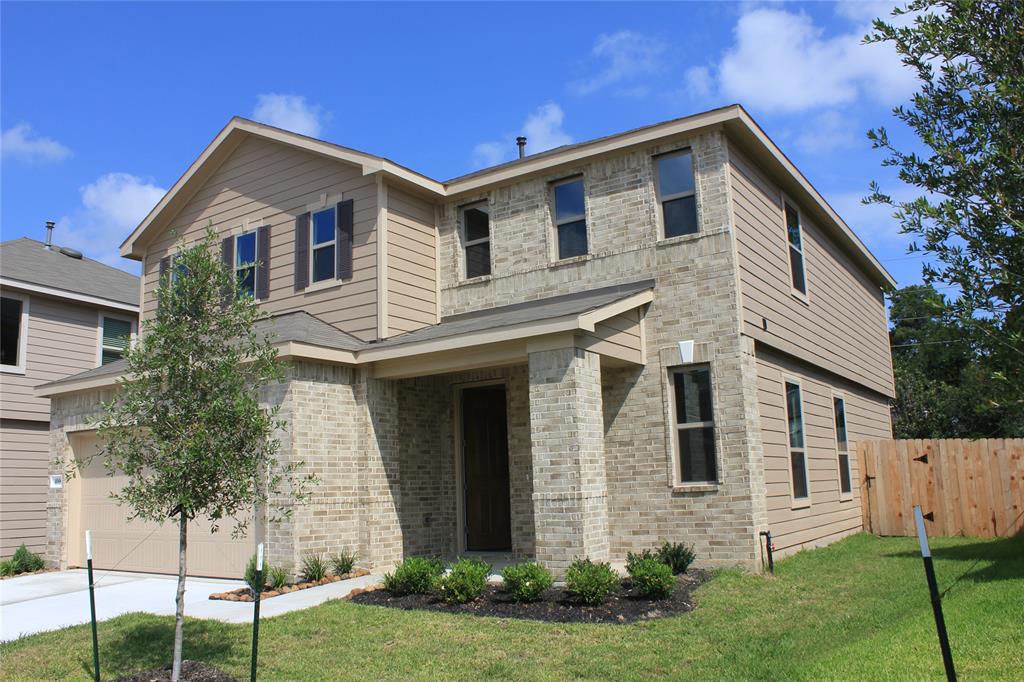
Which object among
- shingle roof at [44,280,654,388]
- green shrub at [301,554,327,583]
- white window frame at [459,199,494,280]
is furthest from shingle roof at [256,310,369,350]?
green shrub at [301,554,327,583]

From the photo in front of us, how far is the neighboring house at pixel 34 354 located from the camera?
54.7 ft

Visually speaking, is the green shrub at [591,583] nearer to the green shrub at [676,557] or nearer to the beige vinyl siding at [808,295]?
the green shrub at [676,557]

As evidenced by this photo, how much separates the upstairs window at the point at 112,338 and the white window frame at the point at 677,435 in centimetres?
1314

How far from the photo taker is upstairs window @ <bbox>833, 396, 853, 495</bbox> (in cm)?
1563

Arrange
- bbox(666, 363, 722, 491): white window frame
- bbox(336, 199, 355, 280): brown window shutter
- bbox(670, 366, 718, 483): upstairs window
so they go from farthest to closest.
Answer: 1. bbox(336, 199, 355, 280): brown window shutter
2. bbox(670, 366, 718, 483): upstairs window
3. bbox(666, 363, 722, 491): white window frame

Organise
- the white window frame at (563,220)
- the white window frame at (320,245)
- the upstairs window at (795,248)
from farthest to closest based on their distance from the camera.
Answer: the upstairs window at (795,248) < the white window frame at (320,245) < the white window frame at (563,220)

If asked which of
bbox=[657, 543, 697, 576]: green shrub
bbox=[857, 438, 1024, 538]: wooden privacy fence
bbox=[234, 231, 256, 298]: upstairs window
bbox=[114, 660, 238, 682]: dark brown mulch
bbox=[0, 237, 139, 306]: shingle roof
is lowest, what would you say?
bbox=[114, 660, 238, 682]: dark brown mulch

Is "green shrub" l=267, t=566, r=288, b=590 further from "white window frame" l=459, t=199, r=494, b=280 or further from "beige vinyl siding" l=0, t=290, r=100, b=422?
"beige vinyl siding" l=0, t=290, r=100, b=422

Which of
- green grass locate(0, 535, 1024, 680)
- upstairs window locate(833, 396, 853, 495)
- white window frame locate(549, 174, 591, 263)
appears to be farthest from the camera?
upstairs window locate(833, 396, 853, 495)

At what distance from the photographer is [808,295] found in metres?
15.1

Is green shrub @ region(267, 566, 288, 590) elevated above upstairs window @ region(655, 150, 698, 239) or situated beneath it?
situated beneath

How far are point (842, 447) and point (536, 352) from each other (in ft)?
27.4

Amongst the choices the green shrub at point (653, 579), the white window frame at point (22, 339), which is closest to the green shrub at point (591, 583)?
the green shrub at point (653, 579)

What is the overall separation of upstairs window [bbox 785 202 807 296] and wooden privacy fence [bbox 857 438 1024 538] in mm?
4132
